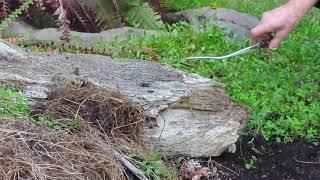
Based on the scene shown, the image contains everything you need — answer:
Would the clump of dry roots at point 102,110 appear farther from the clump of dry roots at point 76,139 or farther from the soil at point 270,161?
the soil at point 270,161

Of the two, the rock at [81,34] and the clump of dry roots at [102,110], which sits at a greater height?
the clump of dry roots at [102,110]

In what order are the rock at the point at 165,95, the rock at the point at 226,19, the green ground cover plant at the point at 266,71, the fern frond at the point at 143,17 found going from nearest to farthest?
1. the rock at the point at 165,95
2. the green ground cover plant at the point at 266,71
3. the rock at the point at 226,19
4. the fern frond at the point at 143,17

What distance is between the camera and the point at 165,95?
345 centimetres

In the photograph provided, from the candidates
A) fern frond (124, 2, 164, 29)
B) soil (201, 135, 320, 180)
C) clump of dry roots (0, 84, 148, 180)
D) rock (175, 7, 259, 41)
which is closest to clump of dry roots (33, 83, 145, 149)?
clump of dry roots (0, 84, 148, 180)

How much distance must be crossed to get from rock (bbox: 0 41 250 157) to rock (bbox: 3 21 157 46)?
1795 mm

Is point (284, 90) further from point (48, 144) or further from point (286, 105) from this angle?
point (48, 144)

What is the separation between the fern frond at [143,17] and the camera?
6.29 meters

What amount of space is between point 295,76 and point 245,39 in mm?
967

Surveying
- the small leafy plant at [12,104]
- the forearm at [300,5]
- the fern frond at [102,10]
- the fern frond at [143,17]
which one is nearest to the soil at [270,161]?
the forearm at [300,5]

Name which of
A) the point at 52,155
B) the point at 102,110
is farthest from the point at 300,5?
the point at 52,155

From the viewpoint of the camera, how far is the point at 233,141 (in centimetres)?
359

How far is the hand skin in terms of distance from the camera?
10.6ft

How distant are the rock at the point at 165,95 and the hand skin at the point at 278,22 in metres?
0.48

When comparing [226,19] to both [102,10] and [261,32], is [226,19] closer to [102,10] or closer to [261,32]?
[102,10]
